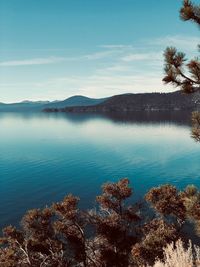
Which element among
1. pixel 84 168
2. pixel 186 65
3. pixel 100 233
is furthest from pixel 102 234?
pixel 84 168

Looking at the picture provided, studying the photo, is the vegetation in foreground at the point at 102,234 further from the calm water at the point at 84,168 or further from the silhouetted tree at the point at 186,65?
the calm water at the point at 84,168

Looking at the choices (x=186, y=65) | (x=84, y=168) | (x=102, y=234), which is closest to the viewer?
(x=186, y=65)

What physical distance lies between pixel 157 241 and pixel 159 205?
3.82 metres

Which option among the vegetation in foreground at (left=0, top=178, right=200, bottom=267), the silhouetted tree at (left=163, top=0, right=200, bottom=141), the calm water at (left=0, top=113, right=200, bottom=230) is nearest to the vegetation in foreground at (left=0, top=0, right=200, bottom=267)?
Result: the vegetation in foreground at (left=0, top=178, right=200, bottom=267)

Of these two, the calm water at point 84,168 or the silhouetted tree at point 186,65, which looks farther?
the calm water at point 84,168

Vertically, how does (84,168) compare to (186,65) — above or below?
below

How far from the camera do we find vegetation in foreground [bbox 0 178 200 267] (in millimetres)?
25172

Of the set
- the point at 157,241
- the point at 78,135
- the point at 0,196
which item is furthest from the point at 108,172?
the point at 78,135

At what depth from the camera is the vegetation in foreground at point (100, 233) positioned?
2517 centimetres

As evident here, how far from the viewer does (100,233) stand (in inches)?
1239

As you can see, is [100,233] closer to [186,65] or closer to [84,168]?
[186,65]

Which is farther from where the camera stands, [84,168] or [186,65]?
[84,168]

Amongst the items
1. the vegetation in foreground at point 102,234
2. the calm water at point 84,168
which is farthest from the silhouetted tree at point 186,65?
the calm water at point 84,168

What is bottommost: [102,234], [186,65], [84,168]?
[84,168]
